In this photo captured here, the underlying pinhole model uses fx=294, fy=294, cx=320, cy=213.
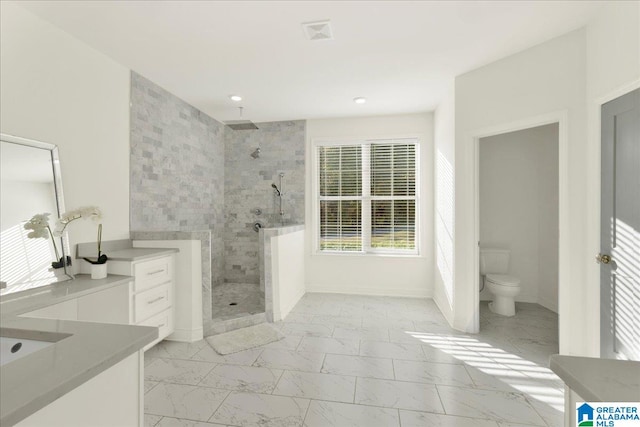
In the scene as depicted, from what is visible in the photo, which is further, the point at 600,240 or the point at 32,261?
the point at 600,240

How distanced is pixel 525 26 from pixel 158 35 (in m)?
3.01

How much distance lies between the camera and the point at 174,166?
3752 mm

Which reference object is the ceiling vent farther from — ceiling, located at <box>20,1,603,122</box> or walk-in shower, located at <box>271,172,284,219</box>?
walk-in shower, located at <box>271,172,284,219</box>

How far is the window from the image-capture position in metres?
4.59

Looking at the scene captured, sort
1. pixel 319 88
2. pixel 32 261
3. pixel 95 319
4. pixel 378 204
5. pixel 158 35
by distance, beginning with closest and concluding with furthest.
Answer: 1. pixel 32 261
2. pixel 95 319
3. pixel 158 35
4. pixel 319 88
5. pixel 378 204

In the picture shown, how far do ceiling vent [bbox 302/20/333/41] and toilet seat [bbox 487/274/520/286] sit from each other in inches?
132

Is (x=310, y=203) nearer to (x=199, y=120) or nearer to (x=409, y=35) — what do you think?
(x=199, y=120)

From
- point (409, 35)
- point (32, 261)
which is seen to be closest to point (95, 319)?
point (32, 261)

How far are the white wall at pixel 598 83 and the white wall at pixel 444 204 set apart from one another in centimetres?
116

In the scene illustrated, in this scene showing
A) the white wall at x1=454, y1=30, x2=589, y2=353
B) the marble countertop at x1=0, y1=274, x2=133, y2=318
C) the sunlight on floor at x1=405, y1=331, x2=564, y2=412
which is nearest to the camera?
the marble countertop at x1=0, y1=274, x2=133, y2=318

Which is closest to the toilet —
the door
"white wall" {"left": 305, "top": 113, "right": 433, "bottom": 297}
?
"white wall" {"left": 305, "top": 113, "right": 433, "bottom": 297}

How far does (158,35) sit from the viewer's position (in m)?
2.47

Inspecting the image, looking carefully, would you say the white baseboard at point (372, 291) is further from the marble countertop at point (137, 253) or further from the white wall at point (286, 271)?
the marble countertop at point (137, 253)

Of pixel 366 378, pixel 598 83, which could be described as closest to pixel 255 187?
pixel 366 378
